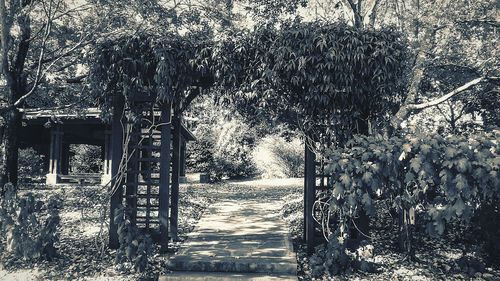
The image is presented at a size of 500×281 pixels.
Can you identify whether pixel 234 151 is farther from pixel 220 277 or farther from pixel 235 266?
pixel 220 277

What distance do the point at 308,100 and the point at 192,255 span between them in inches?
110

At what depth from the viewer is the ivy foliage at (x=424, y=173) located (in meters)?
4.78

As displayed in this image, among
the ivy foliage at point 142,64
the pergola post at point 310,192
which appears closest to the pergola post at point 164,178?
the ivy foliage at point 142,64

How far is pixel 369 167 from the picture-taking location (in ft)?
16.9

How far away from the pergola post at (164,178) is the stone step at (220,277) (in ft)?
2.84

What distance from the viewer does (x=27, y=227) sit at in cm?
586

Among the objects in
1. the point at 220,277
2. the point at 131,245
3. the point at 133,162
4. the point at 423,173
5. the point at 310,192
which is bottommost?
the point at 220,277

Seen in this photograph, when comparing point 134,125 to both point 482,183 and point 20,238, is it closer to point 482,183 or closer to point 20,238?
point 20,238

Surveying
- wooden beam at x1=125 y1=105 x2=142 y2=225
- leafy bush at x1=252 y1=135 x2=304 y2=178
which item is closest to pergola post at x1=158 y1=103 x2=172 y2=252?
wooden beam at x1=125 y1=105 x2=142 y2=225

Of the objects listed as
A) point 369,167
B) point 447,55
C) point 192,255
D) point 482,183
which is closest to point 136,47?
point 192,255

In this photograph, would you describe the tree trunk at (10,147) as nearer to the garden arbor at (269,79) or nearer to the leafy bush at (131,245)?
the garden arbor at (269,79)

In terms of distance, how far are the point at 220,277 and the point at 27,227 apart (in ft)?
9.40

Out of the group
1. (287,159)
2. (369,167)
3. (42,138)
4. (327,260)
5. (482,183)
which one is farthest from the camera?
(287,159)

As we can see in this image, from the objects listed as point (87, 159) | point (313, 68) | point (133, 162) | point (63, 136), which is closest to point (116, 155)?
point (133, 162)
